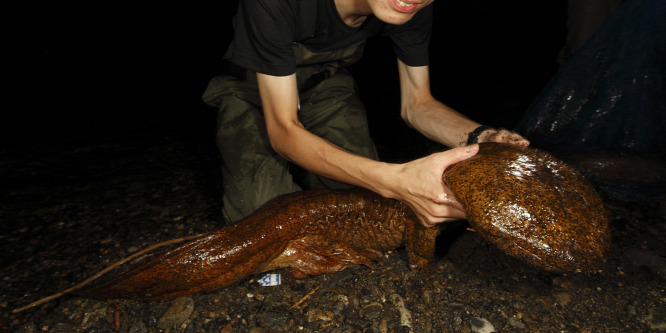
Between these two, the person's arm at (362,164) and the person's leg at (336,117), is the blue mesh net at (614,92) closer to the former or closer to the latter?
the person's leg at (336,117)

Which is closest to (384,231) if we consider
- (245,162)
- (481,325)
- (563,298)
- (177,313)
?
(481,325)

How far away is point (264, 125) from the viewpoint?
3182 millimetres

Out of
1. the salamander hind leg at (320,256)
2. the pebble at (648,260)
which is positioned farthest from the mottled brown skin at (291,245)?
the pebble at (648,260)

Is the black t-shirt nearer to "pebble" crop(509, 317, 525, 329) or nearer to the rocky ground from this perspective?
the rocky ground

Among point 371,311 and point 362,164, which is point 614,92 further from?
point 371,311

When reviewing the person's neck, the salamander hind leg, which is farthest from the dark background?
the salamander hind leg

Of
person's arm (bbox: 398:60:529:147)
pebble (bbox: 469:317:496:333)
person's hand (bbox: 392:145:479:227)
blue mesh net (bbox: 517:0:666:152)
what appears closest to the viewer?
person's hand (bbox: 392:145:479:227)

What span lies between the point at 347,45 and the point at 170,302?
2.09 meters

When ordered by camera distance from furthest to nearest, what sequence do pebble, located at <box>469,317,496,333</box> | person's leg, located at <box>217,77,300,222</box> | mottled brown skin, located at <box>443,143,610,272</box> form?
person's leg, located at <box>217,77,300,222</box> < pebble, located at <box>469,317,496,333</box> < mottled brown skin, located at <box>443,143,610,272</box>

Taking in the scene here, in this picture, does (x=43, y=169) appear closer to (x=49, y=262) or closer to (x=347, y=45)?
(x=49, y=262)

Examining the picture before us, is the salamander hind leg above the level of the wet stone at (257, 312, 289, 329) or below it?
above

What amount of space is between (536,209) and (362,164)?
88 centimetres

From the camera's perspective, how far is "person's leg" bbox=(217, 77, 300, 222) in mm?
3035

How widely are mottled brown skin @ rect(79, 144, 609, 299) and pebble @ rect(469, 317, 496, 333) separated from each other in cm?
43
